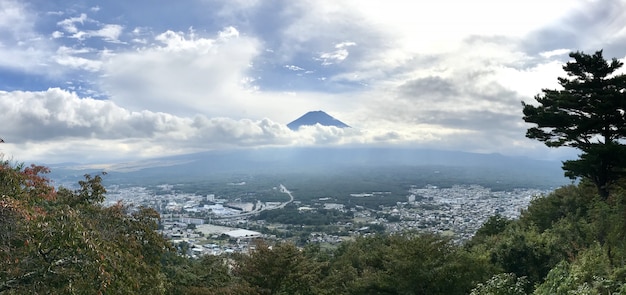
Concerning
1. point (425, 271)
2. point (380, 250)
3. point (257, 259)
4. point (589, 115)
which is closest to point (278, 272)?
point (257, 259)

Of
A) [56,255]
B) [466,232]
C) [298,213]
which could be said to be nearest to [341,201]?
[298,213]

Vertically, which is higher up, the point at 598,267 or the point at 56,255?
the point at 56,255

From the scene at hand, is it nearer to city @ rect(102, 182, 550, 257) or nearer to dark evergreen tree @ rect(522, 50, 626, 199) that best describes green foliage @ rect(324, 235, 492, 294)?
dark evergreen tree @ rect(522, 50, 626, 199)

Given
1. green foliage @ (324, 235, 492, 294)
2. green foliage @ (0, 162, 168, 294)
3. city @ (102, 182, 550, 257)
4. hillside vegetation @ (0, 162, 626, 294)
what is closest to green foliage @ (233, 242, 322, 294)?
hillside vegetation @ (0, 162, 626, 294)

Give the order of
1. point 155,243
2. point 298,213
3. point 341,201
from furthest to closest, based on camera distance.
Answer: point 341,201
point 298,213
point 155,243

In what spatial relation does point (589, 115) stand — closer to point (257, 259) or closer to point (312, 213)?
point (257, 259)

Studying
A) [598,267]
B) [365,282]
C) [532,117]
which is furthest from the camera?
[532,117]

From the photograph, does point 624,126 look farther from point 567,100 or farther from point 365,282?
point 365,282
